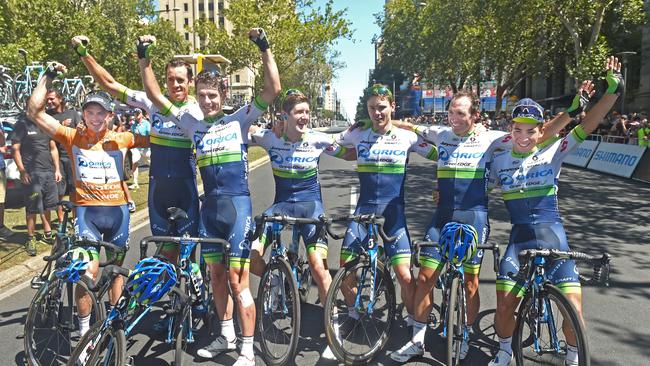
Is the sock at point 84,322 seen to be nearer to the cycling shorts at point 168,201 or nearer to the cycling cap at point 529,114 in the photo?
the cycling shorts at point 168,201

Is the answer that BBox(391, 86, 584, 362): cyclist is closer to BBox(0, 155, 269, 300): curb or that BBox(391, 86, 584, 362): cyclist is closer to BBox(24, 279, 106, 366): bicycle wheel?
BBox(24, 279, 106, 366): bicycle wheel

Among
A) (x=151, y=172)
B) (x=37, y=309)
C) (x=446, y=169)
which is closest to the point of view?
(x=37, y=309)

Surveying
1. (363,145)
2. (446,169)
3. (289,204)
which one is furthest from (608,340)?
(289,204)

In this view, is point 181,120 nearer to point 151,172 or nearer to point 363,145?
point 151,172

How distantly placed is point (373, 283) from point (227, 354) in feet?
4.51

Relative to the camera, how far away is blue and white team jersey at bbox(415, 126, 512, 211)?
13.5ft

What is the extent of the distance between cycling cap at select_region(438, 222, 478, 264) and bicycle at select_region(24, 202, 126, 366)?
252 cm

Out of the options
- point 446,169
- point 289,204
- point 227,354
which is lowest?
point 227,354

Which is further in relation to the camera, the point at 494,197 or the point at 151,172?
the point at 494,197

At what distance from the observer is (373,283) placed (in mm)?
3982

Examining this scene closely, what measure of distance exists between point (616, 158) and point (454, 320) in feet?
51.1

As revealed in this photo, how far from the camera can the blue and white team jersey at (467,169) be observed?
4.12 m

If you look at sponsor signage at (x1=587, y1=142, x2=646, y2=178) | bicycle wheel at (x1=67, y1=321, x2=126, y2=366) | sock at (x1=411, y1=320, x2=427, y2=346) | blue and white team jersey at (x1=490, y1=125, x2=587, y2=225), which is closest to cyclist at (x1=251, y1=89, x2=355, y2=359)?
sock at (x1=411, y1=320, x2=427, y2=346)

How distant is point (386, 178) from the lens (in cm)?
435
